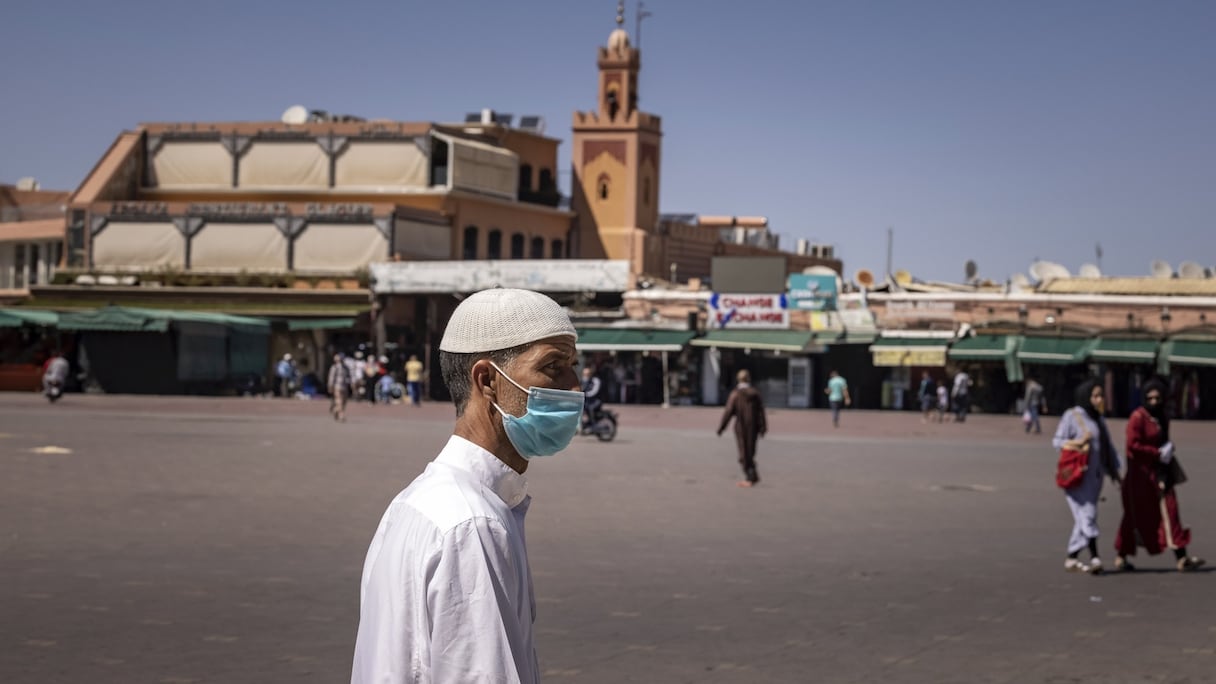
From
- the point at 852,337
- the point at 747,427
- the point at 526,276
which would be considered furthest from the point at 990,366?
the point at 747,427

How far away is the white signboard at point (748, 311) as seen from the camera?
2004 inches

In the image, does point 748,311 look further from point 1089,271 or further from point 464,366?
point 464,366

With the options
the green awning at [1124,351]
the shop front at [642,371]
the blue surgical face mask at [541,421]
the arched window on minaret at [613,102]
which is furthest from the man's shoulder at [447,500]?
the arched window on minaret at [613,102]

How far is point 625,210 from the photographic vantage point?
2670 inches

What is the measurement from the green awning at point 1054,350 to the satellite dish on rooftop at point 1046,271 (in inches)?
281

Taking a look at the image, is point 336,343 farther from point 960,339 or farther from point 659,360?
point 960,339

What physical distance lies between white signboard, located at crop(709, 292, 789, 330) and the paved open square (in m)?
27.5

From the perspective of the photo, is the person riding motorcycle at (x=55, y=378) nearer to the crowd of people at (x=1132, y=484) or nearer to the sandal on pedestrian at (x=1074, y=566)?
the crowd of people at (x=1132, y=484)

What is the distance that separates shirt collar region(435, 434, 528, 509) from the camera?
3098 millimetres

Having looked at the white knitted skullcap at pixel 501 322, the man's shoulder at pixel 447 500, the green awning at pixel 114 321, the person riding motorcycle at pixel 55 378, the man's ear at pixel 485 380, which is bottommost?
the person riding motorcycle at pixel 55 378

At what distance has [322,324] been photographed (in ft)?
169

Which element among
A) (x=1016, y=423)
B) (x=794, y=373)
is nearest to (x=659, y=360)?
(x=794, y=373)

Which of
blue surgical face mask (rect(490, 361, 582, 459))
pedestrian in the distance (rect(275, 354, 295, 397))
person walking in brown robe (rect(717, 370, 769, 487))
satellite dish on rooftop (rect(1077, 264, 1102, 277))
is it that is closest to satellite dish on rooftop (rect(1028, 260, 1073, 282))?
satellite dish on rooftop (rect(1077, 264, 1102, 277))

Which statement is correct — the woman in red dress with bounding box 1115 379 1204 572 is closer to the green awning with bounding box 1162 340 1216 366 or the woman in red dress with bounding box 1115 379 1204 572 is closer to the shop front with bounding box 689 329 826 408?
the green awning with bounding box 1162 340 1216 366
